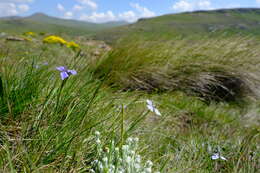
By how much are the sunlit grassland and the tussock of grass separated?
0.05ft

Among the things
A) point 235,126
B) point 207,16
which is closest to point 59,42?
point 235,126

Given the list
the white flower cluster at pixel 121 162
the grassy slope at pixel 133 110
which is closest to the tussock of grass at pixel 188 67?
the grassy slope at pixel 133 110

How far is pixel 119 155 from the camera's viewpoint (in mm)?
1188

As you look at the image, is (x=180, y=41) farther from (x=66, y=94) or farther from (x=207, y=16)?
(x=207, y=16)

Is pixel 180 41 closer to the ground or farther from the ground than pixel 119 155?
farther from the ground

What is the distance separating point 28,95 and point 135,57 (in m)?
2.08

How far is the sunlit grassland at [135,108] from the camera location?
4.18 feet

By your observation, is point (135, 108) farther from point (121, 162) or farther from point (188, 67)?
point (188, 67)

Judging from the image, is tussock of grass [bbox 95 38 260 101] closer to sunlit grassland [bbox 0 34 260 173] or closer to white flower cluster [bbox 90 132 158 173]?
sunlit grassland [bbox 0 34 260 173]

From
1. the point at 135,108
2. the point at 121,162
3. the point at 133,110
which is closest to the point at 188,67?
the point at 135,108

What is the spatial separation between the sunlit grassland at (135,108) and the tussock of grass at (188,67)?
0.01 meters

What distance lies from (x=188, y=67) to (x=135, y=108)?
145 cm

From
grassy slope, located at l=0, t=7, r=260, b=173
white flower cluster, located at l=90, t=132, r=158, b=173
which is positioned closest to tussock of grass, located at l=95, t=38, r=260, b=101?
grassy slope, located at l=0, t=7, r=260, b=173

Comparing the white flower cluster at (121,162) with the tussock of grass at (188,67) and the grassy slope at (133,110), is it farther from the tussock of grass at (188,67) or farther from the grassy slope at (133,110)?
the tussock of grass at (188,67)
